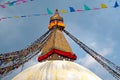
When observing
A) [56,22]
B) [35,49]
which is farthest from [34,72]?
[56,22]

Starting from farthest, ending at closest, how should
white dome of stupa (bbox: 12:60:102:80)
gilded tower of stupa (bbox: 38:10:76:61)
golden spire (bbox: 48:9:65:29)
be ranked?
golden spire (bbox: 48:9:65:29) < gilded tower of stupa (bbox: 38:10:76:61) < white dome of stupa (bbox: 12:60:102:80)

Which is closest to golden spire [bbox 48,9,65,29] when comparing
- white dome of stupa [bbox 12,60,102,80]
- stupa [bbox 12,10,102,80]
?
stupa [bbox 12,10,102,80]

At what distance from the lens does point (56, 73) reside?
13141 millimetres

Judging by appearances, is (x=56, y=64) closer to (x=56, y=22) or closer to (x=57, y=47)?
(x=57, y=47)

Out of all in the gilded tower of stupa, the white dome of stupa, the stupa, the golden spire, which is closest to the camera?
the white dome of stupa

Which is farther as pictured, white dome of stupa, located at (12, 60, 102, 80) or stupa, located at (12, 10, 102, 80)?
stupa, located at (12, 10, 102, 80)

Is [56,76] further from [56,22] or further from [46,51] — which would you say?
[56,22]

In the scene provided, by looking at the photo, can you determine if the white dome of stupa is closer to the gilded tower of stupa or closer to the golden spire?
the gilded tower of stupa

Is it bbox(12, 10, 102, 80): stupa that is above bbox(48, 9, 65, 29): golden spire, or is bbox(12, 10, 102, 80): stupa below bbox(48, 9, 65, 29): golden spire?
below

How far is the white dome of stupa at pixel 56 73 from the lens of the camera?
42.2 feet

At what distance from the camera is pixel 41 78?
13.0 meters

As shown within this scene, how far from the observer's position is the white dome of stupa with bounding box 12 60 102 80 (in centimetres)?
1286

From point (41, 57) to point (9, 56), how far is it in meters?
2.11

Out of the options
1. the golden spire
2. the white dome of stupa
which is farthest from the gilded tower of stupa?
the white dome of stupa
